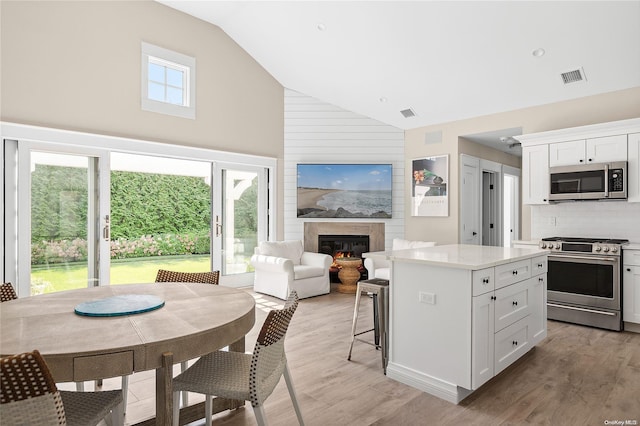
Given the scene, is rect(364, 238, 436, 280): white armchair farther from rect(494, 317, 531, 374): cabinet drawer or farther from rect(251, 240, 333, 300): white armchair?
rect(494, 317, 531, 374): cabinet drawer

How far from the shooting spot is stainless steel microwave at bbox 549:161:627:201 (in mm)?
4191

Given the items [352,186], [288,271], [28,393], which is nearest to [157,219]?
[352,186]

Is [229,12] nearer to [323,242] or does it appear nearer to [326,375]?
[323,242]

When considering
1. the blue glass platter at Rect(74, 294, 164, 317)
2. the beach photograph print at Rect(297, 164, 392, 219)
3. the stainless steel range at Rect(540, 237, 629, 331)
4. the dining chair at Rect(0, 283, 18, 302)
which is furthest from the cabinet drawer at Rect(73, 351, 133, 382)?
the beach photograph print at Rect(297, 164, 392, 219)

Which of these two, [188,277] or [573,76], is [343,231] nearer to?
[573,76]

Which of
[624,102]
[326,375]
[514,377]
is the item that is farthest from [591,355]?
[624,102]

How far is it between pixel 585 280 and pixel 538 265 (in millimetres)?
1483

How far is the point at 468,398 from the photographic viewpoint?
2.58 meters

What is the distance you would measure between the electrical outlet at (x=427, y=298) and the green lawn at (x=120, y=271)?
4118mm

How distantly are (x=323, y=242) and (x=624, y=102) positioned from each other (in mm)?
4662

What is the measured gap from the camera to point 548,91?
4.85 meters

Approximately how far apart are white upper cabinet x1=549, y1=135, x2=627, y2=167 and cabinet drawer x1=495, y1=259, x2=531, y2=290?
2.21 metres

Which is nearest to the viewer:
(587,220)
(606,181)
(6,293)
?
(6,293)

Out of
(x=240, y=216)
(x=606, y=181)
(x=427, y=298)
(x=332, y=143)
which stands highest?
(x=332, y=143)
